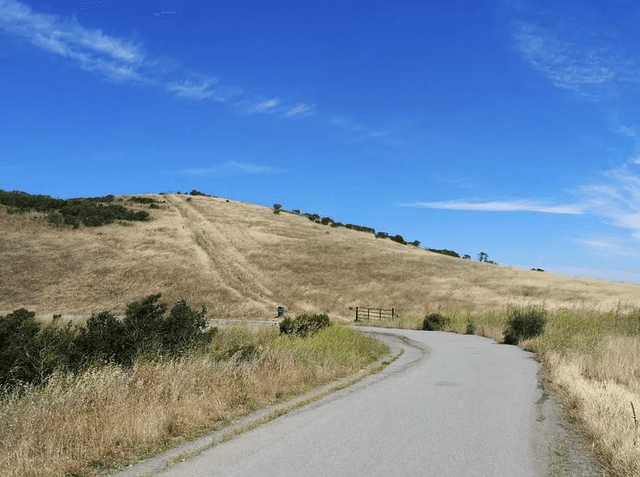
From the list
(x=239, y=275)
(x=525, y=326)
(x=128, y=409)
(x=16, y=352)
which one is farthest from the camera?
(x=239, y=275)

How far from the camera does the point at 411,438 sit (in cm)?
723

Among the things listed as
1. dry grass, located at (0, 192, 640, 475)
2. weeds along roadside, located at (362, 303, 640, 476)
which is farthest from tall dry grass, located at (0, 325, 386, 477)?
dry grass, located at (0, 192, 640, 475)

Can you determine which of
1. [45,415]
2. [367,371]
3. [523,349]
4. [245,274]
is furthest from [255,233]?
[45,415]

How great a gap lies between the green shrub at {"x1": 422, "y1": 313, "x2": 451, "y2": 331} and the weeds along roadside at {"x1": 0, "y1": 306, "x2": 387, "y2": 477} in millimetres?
23146

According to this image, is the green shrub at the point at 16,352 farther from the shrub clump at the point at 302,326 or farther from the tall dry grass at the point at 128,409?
the shrub clump at the point at 302,326

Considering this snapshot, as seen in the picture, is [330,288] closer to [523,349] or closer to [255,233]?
[255,233]

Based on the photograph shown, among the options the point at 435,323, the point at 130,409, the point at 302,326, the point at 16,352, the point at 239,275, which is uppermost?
the point at 239,275

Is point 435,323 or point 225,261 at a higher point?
point 225,261

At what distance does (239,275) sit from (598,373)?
52423 mm

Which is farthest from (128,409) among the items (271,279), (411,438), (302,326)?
(271,279)

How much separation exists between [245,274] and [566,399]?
179ft

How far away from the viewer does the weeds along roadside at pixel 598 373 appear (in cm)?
660

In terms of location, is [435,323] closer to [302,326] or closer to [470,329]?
[470,329]

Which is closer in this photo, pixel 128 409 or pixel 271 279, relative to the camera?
pixel 128 409
